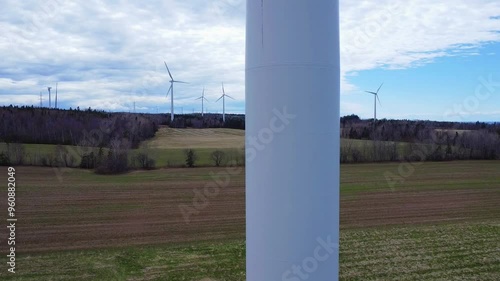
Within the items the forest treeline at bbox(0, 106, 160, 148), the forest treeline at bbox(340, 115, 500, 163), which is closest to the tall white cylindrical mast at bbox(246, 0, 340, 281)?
the forest treeline at bbox(340, 115, 500, 163)

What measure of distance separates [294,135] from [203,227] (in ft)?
70.4

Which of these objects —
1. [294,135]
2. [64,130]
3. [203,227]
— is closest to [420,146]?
[203,227]

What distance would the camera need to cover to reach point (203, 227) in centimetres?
2573

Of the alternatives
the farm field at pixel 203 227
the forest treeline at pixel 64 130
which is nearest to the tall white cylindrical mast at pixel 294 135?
the farm field at pixel 203 227

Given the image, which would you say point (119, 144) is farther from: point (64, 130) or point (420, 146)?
point (420, 146)

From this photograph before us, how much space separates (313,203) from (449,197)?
116ft

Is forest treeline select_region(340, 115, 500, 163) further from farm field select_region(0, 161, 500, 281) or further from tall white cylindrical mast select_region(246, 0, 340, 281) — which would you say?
A: tall white cylindrical mast select_region(246, 0, 340, 281)

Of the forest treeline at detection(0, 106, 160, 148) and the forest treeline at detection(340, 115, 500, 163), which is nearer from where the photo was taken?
the forest treeline at detection(340, 115, 500, 163)

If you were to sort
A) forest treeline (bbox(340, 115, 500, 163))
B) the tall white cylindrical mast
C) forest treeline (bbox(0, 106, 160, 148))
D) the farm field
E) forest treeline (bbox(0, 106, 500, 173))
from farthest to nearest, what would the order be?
forest treeline (bbox(0, 106, 160, 148)) → forest treeline (bbox(340, 115, 500, 163)) → forest treeline (bbox(0, 106, 500, 173)) → the farm field → the tall white cylindrical mast

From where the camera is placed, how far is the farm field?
1691 centimetres

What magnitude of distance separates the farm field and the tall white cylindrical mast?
11.0 m

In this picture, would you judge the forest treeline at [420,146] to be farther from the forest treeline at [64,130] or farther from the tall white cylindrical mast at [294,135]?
the tall white cylindrical mast at [294,135]

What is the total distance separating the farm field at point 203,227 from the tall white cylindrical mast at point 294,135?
36.1ft

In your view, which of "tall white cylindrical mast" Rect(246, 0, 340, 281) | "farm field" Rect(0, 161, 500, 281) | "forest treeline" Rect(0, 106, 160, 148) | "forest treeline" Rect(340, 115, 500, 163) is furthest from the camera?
"forest treeline" Rect(0, 106, 160, 148)
